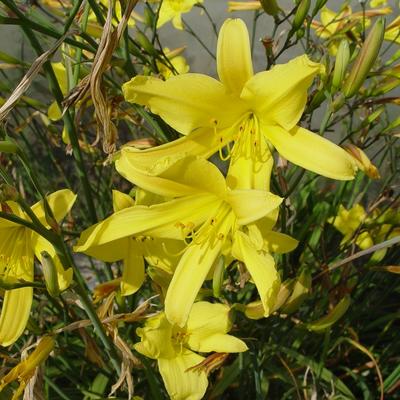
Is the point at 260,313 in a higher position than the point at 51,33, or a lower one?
lower

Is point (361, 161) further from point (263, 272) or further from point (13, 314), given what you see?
point (13, 314)

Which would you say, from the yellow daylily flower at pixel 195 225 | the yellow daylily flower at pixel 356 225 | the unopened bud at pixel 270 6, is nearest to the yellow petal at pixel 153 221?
the yellow daylily flower at pixel 195 225

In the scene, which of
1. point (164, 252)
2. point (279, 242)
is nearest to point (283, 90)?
point (279, 242)

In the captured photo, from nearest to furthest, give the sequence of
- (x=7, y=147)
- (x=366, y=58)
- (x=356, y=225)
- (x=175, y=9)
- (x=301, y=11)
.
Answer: (x=7, y=147), (x=366, y=58), (x=301, y=11), (x=175, y=9), (x=356, y=225)

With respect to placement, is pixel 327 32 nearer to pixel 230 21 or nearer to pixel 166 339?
pixel 230 21

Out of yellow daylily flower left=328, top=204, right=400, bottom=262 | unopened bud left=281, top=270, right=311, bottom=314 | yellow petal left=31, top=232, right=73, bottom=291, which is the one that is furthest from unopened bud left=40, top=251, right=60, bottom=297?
yellow daylily flower left=328, top=204, right=400, bottom=262

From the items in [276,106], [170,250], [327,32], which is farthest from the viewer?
[327,32]

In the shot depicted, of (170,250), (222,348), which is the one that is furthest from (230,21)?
(222,348)
